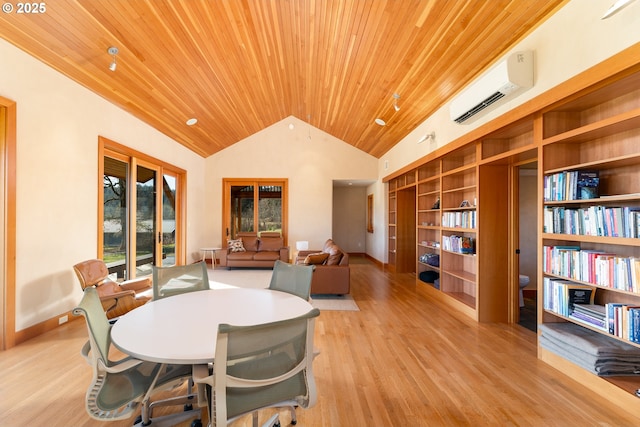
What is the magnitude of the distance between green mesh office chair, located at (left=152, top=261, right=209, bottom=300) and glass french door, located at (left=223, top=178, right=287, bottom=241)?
18.9ft

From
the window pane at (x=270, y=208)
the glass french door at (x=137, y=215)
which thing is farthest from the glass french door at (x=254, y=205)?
the glass french door at (x=137, y=215)

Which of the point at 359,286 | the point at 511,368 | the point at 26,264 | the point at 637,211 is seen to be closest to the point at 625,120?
the point at 637,211

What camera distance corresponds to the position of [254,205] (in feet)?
27.1

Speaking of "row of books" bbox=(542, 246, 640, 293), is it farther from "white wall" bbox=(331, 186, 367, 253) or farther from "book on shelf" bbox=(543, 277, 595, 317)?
"white wall" bbox=(331, 186, 367, 253)

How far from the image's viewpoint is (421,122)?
16.6 feet

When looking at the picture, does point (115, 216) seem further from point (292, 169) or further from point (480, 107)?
point (480, 107)

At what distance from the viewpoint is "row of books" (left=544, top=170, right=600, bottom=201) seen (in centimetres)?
234

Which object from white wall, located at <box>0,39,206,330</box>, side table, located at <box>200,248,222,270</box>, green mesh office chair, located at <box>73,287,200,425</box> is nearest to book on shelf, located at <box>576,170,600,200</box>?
green mesh office chair, located at <box>73,287,200,425</box>

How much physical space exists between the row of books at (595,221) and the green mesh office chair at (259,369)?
2.32m

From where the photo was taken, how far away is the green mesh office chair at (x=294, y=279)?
7.23 feet

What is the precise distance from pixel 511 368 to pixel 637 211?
5.11 ft

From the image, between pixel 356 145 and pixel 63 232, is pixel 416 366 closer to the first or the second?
pixel 63 232

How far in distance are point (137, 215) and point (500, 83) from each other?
5.82 m

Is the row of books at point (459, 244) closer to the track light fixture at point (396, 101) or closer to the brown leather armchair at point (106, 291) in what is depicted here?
the track light fixture at point (396, 101)
